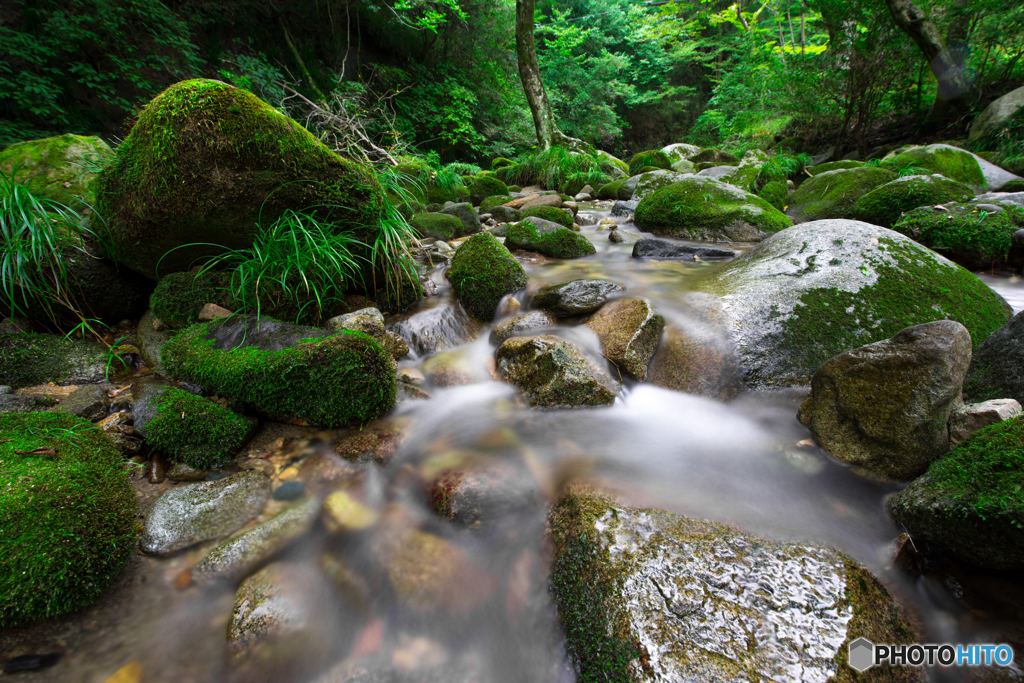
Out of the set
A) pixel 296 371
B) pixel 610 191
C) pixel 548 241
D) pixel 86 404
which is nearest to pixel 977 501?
pixel 296 371

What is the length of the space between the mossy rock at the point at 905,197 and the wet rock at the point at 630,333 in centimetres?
449

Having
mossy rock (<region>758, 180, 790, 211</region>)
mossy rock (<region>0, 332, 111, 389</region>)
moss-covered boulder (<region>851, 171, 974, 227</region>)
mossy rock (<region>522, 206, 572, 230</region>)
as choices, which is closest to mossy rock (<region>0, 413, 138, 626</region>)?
mossy rock (<region>0, 332, 111, 389</region>)

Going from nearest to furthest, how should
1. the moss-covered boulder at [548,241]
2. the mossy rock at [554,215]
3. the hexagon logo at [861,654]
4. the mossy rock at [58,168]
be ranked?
the hexagon logo at [861,654]
the mossy rock at [58,168]
the moss-covered boulder at [548,241]
the mossy rock at [554,215]

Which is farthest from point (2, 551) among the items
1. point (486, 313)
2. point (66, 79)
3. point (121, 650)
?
point (66, 79)

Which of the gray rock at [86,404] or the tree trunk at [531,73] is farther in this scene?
the tree trunk at [531,73]

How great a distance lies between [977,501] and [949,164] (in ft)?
28.7

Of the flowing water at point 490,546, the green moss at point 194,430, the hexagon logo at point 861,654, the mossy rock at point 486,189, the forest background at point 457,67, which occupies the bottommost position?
the flowing water at point 490,546

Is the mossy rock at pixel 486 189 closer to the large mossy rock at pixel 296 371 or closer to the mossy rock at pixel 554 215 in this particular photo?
the mossy rock at pixel 554 215

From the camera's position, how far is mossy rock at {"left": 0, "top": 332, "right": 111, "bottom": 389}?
104 inches

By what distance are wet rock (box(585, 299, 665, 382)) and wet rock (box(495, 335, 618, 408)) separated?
0.22m

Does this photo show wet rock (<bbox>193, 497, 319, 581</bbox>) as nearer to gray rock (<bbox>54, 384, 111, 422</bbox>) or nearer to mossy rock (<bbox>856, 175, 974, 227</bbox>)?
gray rock (<bbox>54, 384, 111, 422</bbox>)

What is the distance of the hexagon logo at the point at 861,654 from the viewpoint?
1.23 m

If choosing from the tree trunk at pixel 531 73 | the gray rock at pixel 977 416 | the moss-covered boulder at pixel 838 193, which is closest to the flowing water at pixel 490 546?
the gray rock at pixel 977 416

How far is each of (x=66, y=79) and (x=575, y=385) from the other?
9.70 metres
